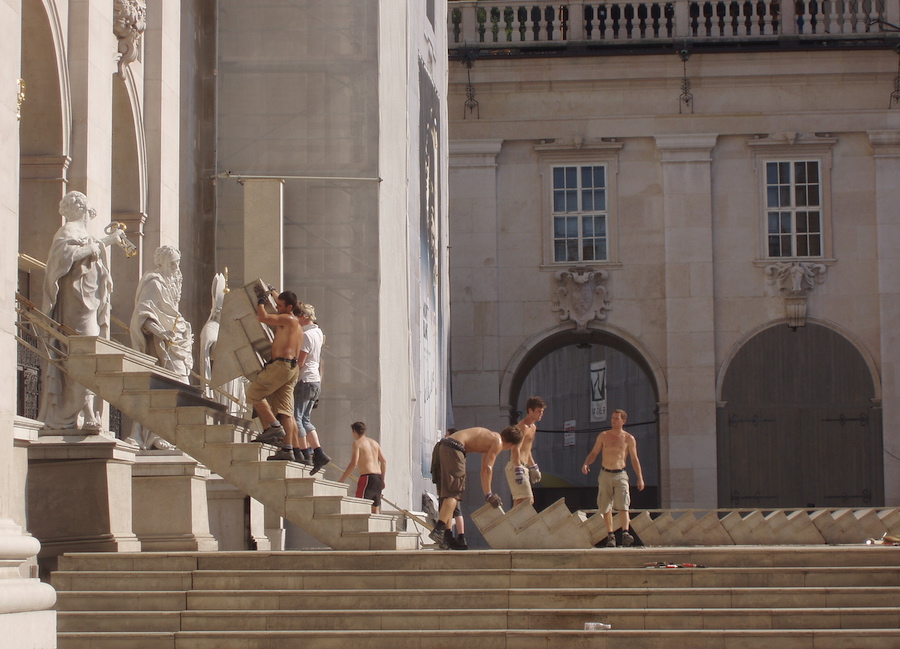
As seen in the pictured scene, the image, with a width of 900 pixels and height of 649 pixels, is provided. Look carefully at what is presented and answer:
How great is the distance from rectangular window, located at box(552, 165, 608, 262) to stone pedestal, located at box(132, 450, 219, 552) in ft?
58.0

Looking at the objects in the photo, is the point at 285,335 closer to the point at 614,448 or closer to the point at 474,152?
the point at 614,448

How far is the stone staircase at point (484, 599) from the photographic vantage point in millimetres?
12086

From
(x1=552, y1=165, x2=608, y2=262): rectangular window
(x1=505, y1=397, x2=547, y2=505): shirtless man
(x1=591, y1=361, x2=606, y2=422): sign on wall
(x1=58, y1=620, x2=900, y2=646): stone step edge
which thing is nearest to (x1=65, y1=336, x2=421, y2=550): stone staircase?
(x1=58, y1=620, x2=900, y2=646): stone step edge

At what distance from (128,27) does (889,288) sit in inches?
751

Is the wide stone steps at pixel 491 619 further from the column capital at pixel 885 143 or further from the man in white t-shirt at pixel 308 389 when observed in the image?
the column capital at pixel 885 143

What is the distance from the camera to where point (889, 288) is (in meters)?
32.5

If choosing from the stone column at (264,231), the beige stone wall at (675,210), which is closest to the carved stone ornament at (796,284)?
the beige stone wall at (675,210)

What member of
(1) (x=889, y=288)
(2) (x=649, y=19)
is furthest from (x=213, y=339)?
(1) (x=889, y=288)

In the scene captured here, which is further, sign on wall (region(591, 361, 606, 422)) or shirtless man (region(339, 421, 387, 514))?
sign on wall (region(591, 361, 606, 422))

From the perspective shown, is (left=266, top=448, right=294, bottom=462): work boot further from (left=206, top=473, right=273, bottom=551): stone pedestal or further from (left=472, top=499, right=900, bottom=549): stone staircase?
(left=472, top=499, right=900, bottom=549): stone staircase

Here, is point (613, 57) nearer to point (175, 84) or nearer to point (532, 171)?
point (532, 171)

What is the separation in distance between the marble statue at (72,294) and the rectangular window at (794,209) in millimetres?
20550

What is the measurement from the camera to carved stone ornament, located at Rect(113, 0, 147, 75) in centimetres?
1858

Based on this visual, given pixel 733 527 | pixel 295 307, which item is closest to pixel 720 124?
pixel 733 527
